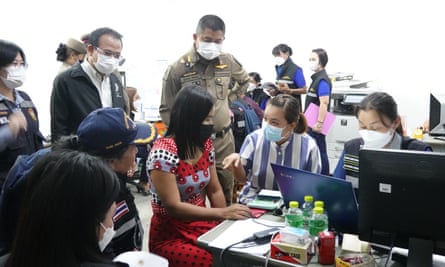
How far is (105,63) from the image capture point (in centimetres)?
224

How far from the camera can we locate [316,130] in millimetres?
3783

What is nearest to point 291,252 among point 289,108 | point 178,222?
point 178,222

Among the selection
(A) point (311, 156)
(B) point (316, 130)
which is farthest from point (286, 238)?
(B) point (316, 130)

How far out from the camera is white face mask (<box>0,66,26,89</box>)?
1.99 m

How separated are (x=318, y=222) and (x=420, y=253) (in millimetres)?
328

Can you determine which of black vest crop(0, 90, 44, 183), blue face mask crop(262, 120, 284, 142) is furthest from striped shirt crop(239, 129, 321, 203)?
black vest crop(0, 90, 44, 183)

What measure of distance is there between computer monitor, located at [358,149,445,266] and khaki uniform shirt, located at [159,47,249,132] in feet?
4.72

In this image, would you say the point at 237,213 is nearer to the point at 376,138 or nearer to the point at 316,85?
the point at 376,138

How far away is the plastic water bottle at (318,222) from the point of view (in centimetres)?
135

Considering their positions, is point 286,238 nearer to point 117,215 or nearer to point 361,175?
point 361,175

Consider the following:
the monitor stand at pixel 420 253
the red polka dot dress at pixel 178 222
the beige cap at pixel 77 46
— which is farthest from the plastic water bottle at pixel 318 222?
the beige cap at pixel 77 46

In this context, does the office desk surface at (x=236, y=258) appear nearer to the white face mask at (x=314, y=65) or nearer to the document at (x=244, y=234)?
the document at (x=244, y=234)

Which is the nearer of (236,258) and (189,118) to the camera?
(236,258)

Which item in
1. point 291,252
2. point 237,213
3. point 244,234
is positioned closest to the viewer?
point 291,252
